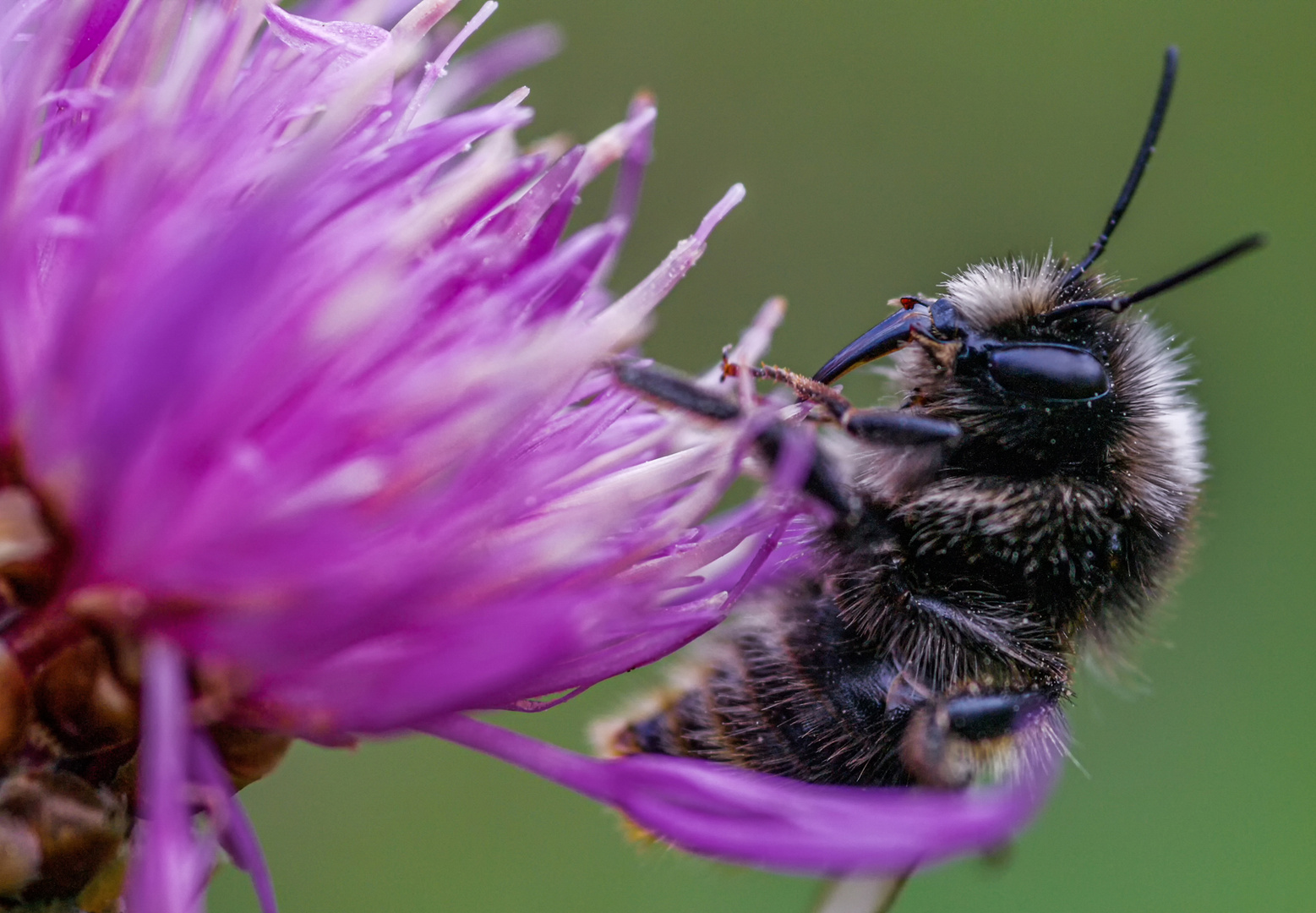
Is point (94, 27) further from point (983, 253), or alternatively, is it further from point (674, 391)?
point (983, 253)

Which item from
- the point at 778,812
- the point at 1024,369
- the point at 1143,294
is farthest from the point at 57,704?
the point at 1143,294

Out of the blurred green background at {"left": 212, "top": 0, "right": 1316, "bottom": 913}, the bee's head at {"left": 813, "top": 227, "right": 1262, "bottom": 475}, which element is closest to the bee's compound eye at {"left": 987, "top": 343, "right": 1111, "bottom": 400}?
the bee's head at {"left": 813, "top": 227, "right": 1262, "bottom": 475}

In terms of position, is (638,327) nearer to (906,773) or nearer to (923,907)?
(906,773)

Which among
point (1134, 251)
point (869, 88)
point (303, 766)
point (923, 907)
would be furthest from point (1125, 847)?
point (869, 88)

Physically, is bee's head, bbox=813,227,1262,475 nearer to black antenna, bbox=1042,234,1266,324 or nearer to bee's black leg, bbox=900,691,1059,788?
black antenna, bbox=1042,234,1266,324

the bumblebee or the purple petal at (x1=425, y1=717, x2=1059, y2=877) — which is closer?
the purple petal at (x1=425, y1=717, x2=1059, y2=877)

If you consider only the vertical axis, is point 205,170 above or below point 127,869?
above

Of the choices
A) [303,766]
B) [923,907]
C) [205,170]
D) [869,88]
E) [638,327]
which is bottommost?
[923,907]
